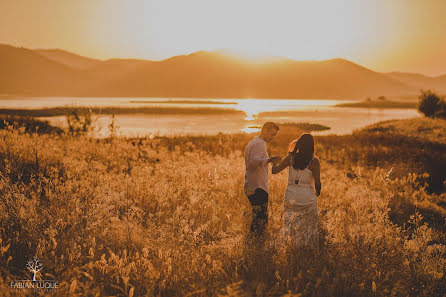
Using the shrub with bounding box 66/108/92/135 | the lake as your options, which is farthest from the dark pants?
the shrub with bounding box 66/108/92/135

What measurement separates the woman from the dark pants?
0.38 m

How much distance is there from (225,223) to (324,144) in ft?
62.3

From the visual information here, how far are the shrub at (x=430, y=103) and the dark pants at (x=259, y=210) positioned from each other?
1885 inches

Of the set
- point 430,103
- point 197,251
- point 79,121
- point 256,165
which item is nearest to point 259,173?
point 256,165

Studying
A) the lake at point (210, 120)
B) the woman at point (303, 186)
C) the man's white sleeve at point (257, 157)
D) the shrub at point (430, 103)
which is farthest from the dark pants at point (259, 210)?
the shrub at point (430, 103)

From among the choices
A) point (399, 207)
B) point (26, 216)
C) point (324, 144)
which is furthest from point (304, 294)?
point (324, 144)

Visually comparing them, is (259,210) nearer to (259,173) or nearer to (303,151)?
(259,173)

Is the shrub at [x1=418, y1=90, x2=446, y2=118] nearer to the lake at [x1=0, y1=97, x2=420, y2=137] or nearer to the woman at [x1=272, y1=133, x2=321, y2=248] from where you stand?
the lake at [x1=0, y1=97, x2=420, y2=137]

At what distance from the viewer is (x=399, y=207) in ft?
31.8

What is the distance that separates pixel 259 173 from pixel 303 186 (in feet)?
2.48

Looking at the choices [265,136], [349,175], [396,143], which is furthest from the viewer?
[396,143]

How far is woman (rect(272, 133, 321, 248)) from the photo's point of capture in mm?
5930

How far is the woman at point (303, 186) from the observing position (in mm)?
5930

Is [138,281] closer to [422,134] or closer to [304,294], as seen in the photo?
[304,294]
